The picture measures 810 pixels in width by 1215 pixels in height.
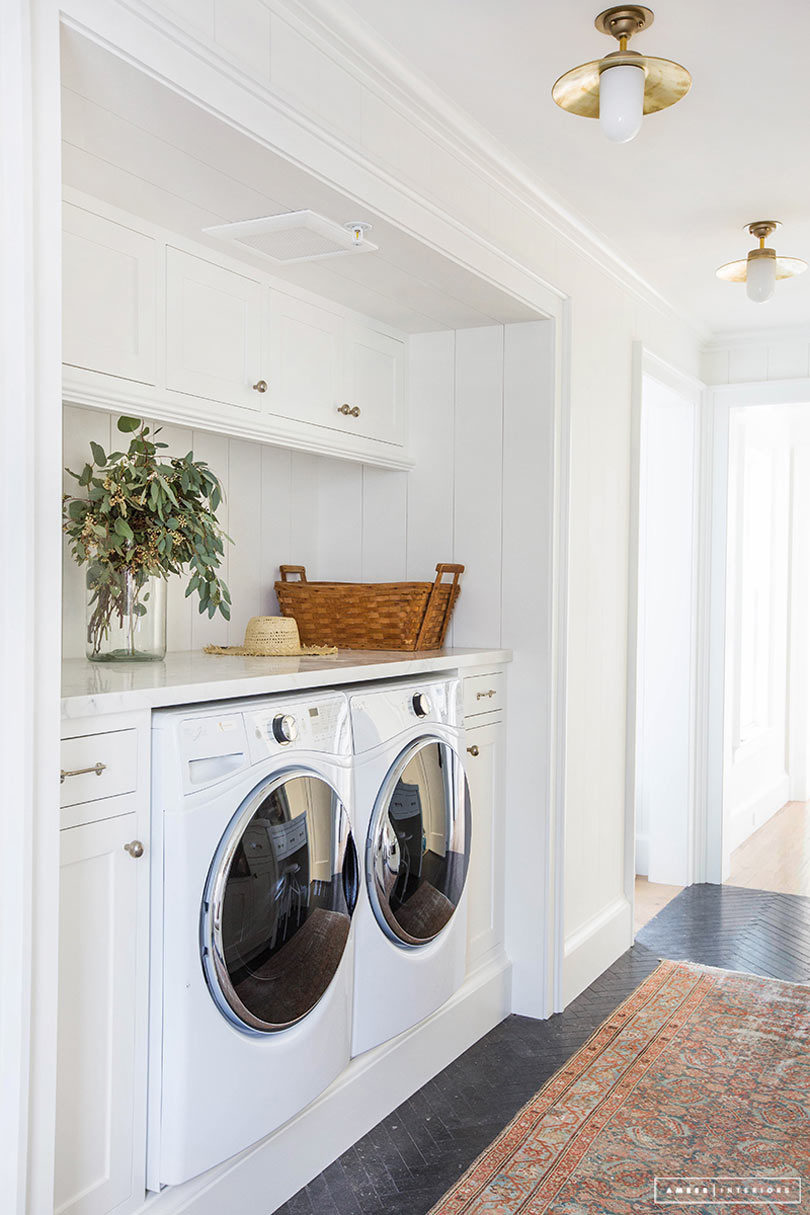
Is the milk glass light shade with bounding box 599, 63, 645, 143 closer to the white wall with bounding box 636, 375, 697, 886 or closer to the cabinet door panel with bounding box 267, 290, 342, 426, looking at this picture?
the cabinet door panel with bounding box 267, 290, 342, 426

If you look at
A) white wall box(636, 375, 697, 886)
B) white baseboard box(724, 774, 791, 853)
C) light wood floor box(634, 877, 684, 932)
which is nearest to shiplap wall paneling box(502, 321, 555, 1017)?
light wood floor box(634, 877, 684, 932)

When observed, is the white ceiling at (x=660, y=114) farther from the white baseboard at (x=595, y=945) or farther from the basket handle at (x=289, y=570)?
the white baseboard at (x=595, y=945)

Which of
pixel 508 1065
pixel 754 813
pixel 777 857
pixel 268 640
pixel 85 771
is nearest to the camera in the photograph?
pixel 85 771

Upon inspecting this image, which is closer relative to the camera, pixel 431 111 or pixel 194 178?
pixel 194 178

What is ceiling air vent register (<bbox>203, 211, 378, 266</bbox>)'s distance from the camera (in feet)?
7.40

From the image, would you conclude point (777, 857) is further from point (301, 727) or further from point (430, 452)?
point (301, 727)

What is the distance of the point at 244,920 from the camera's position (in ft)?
6.36

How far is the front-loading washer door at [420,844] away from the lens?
246 centimetres

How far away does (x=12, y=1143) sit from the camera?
1.44m

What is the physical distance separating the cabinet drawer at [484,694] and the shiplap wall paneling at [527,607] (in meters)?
0.05

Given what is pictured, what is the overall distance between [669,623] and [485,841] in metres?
2.00

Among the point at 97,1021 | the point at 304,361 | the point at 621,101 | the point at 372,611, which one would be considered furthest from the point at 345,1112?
the point at 621,101

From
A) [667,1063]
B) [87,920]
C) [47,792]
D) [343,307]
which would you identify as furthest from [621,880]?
[47,792]

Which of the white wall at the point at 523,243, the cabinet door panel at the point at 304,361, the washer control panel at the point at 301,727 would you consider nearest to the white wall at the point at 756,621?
the white wall at the point at 523,243
